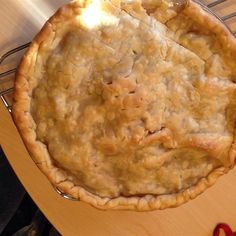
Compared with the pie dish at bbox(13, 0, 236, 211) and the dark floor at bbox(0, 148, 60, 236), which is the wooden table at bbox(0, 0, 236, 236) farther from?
the dark floor at bbox(0, 148, 60, 236)

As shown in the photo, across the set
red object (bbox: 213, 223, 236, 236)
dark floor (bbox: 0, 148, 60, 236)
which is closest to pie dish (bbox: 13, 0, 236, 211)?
red object (bbox: 213, 223, 236, 236)

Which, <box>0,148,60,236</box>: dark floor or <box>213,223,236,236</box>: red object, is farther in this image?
<box>0,148,60,236</box>: dark floor

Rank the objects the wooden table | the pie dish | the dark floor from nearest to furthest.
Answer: the pie dish < the wooden table < the dark floor

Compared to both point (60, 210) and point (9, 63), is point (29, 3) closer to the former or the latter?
point (9, 63)

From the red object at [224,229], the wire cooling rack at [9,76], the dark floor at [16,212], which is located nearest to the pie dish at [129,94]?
the wire cooling rack at [9,76]

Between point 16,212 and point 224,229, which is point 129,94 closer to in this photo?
point 224,229

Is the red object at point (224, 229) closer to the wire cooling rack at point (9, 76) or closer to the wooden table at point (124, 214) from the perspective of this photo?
the wooden table at point (124, 214)
